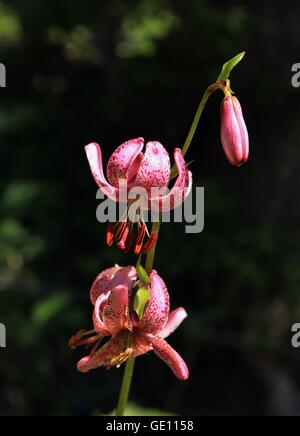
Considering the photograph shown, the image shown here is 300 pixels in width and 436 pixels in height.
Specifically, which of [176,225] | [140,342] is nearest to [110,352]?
[140,342]

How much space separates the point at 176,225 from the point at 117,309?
2.25m

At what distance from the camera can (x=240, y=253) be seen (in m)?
3.07

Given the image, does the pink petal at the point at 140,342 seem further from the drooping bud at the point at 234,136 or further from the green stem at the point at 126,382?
the drooping bud at the point at 234,136

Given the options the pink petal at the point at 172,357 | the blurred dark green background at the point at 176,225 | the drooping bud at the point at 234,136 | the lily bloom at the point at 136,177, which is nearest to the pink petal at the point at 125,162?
the lily bloom at the point at 136,177

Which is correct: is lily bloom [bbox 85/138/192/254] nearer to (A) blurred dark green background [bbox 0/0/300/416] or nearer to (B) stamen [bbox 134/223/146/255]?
(B) stamen [bbox 134/223/146/255]

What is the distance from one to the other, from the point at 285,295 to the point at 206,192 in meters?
0.60

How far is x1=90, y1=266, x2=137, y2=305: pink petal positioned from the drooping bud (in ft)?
0.65

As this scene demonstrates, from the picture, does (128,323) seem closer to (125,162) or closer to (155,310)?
(155,310)

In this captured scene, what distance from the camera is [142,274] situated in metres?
0.91

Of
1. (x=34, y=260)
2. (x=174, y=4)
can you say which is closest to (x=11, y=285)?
(x=34, y=260)

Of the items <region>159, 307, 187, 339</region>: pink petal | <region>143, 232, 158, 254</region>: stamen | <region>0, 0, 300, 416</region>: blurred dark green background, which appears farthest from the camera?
<region>0, 0, 300, 416</region>: blurred dark green background

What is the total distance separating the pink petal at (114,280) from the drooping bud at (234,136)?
0.20m

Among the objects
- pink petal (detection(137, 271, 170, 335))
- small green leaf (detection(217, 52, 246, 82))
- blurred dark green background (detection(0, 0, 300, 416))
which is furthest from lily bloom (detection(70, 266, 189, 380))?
blurred dark green background (detection(0, 0, 300, 416))

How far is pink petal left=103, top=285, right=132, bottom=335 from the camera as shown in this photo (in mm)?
Result: 945
